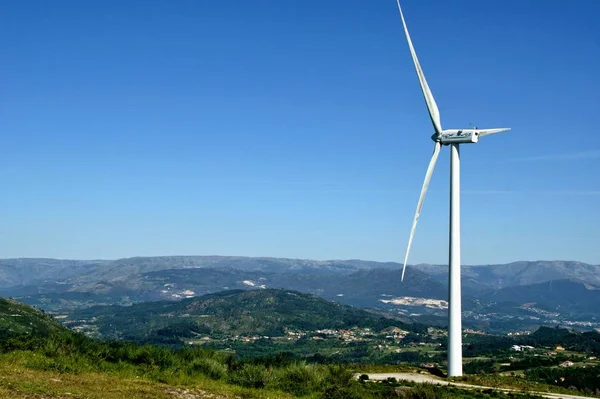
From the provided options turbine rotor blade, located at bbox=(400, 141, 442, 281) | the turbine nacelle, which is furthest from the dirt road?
the turbine nacelle

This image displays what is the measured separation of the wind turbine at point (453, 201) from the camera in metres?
69.1

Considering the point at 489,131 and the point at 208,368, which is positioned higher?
the point at 489,131

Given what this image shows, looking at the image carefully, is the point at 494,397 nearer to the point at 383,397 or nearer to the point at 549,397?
the point at 549,397

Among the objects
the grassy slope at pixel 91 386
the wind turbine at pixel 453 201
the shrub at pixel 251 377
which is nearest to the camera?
the grassy slope at pixel 91 386

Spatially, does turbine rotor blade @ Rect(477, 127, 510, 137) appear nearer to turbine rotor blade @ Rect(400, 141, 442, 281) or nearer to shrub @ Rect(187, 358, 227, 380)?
turbine rotor blade @ Rect(400, 141, 442, 281)

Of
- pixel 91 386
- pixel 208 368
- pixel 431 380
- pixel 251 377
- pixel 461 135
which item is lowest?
pixel 431 380

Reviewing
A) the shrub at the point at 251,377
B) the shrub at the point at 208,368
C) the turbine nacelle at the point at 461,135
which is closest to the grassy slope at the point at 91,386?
the shrub at the point at 251,377

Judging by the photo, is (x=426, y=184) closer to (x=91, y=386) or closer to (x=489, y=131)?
(x=489, y=131)

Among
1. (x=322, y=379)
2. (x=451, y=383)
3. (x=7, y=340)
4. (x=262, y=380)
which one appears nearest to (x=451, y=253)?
(x=451, y=383)

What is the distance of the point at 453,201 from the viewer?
70750 mm

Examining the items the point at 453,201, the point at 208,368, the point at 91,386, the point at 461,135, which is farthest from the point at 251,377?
the point at 461,135

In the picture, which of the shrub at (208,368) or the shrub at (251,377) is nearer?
the shrub at (251,377)

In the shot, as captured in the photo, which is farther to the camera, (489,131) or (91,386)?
(489,131)

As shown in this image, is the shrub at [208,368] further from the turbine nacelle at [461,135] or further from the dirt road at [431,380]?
the turbine nacelle at [461,135]
